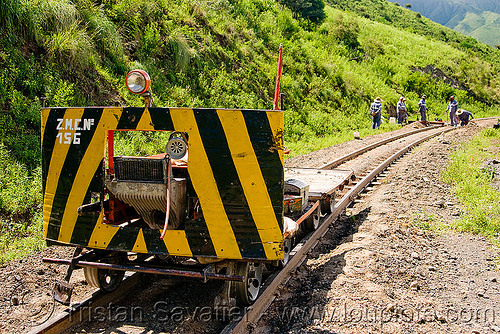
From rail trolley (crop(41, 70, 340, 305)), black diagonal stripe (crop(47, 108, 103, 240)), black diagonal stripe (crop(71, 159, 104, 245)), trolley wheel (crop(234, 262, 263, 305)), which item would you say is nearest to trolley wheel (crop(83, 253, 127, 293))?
rail trolley (crop(41, 70, 340, 305))

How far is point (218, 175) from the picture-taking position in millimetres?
3691

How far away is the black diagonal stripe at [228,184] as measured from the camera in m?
3.67

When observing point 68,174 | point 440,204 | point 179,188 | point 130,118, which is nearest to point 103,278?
point 68,174

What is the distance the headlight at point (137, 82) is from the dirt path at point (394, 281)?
8.47 feet

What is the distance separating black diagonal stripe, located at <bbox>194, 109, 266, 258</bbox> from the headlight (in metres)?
0.55

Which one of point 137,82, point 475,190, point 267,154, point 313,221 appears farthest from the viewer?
point 475,190

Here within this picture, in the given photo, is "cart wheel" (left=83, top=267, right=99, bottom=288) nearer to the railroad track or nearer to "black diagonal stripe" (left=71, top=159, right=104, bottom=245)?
the railroad track

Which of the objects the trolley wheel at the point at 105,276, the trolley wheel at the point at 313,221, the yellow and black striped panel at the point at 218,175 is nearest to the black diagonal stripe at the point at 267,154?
the yellow and black striped panel at the point at 218,175

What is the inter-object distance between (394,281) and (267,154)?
2.40 m

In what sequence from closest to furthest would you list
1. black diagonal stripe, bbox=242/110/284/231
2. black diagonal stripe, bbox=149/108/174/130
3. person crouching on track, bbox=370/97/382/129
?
black diagonal stripe, bbox=242/110/284/231 → black diagonal stripe, bbox=149/108/174/130 → person crouching on track, bbox=370/97/382/129

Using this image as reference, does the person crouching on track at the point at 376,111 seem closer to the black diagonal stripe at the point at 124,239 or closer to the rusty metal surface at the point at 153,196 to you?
the rusty metal surface at the point at 153,196

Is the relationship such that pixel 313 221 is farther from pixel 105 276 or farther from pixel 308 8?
pixel 308 8

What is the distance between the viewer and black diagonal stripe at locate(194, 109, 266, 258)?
367cm

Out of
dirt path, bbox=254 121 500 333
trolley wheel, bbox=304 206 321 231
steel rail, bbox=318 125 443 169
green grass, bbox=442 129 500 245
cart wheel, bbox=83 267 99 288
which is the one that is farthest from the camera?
steel rail, bbox=318 125 443 169
